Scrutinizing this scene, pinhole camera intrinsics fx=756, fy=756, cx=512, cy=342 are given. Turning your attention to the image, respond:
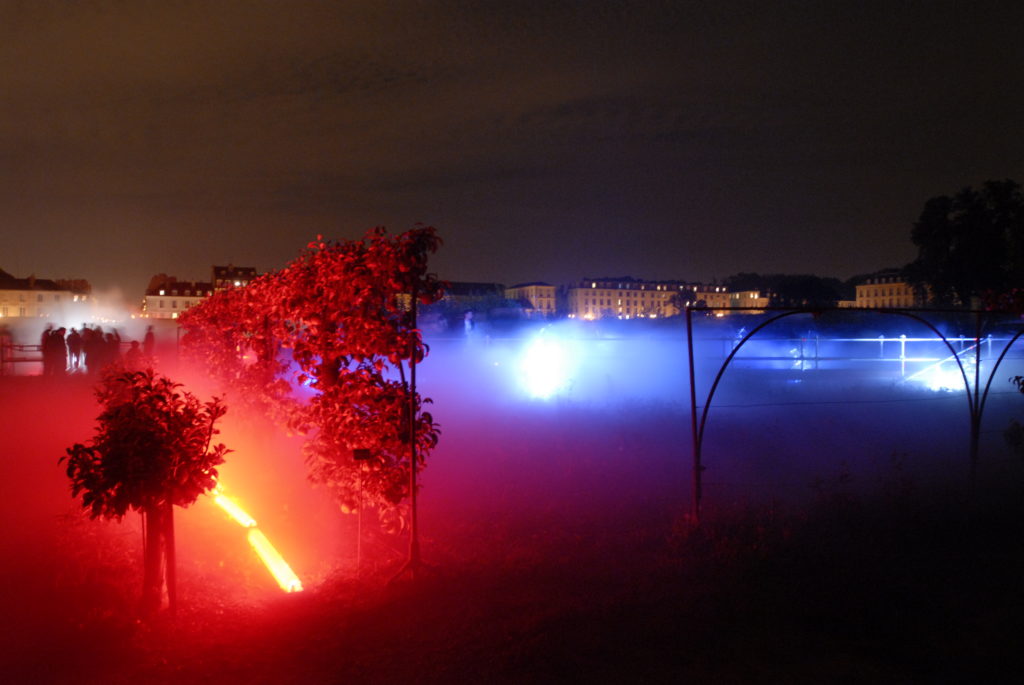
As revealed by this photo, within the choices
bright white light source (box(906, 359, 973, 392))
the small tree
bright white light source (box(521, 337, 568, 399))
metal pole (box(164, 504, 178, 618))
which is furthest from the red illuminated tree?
bright white light source (box(906, 359, 973, 392))

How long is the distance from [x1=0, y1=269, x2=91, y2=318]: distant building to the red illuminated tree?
110 m

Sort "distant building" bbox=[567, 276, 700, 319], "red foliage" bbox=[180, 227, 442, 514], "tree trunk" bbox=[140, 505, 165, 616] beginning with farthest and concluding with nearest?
"distant building" bbox=[567, 276, 700, 319], "red foliage" bbox=[180, 227, 442, 514], "tree trunk" bbox=[140, 505, 165, 616]

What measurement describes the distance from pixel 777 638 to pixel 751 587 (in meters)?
1.00

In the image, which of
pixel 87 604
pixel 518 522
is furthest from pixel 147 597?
pixel 518 522

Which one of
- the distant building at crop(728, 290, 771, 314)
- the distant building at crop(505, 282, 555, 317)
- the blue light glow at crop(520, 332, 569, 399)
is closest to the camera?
the blue light glow at crop(520, 332, 569, 399)

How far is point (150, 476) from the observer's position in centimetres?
→ 580

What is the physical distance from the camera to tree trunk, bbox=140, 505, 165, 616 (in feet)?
20.5

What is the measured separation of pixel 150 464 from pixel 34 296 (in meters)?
117

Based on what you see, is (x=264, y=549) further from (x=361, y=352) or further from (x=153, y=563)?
(x=361, y=352)

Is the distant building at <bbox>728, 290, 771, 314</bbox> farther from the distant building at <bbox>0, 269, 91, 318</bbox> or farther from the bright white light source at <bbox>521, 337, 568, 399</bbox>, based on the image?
the distant building at <bbox>0, 269, 91, 318</bbox>

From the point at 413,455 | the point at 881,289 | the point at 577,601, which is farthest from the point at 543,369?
the point at 881,289

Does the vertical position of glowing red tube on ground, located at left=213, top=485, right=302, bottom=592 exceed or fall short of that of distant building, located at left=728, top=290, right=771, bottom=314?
it falls short

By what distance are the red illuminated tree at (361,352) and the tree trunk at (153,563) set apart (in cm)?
163

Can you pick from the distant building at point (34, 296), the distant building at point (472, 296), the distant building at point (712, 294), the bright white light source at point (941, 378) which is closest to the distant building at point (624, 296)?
the distant building at point (712, 294)
